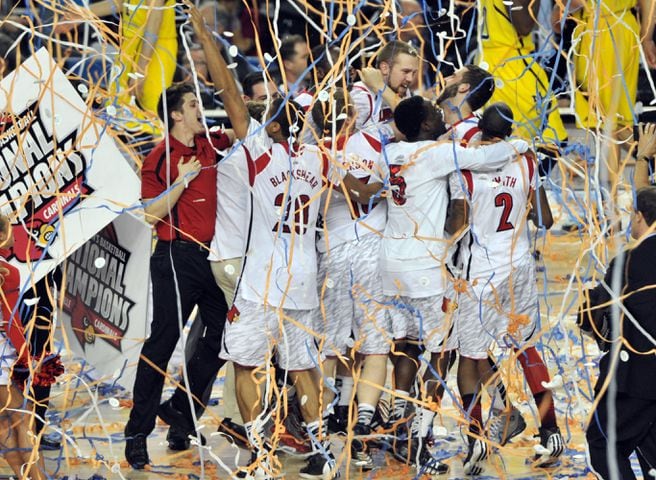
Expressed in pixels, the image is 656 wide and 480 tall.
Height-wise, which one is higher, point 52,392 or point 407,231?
point 407,231

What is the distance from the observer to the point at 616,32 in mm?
7688

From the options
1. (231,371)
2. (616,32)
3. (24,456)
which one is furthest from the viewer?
(616,32)

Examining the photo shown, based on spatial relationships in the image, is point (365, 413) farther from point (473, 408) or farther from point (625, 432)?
point (625, 432)

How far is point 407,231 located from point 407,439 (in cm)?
96

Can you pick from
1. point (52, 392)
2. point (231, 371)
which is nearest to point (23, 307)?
point (231, 371)

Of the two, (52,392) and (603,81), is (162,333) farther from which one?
(603,81)

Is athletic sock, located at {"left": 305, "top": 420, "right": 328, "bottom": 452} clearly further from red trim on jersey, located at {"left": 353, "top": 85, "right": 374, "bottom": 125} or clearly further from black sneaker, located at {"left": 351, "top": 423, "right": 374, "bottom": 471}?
red trim on jersey, located at {"left": 353, "top": 85, "right": 374, "bottom": 125}

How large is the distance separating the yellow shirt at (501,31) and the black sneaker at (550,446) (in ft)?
7.75

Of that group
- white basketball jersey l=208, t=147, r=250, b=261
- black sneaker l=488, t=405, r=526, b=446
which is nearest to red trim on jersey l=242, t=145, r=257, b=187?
white basketball jersey l=208, t=147, r=250, b=261

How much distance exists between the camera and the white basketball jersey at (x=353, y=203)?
245 inches

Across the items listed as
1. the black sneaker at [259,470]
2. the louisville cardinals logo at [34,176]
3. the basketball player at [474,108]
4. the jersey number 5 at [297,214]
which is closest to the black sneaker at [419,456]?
the basketball player at [474,108]

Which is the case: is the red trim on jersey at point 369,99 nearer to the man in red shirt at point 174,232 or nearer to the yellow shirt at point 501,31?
the man in red shirt at point 174,232

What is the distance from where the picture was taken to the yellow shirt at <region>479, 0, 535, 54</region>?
25.2 ft

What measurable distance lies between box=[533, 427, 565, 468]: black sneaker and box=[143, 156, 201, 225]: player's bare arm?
6.46 feet
